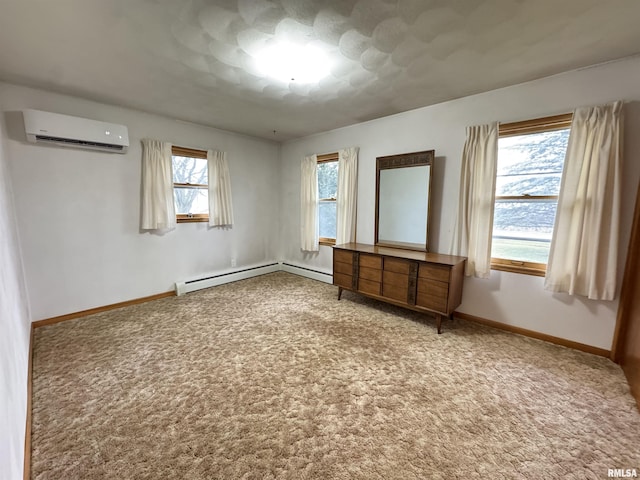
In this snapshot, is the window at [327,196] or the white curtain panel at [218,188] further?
the window at [327,196]

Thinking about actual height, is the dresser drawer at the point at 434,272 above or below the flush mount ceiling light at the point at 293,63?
below

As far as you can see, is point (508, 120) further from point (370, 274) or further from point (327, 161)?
point (327, 161)

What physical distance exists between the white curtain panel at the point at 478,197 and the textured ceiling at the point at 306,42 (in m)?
0.52

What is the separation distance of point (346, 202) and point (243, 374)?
9.15ft

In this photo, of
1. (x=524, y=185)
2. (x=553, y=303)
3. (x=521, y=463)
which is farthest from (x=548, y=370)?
(x=524, y=185)

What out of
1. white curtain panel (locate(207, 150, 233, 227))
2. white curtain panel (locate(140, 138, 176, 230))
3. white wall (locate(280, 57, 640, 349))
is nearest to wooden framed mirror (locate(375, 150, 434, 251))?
white wall (locate(280, 57, 640, 349))

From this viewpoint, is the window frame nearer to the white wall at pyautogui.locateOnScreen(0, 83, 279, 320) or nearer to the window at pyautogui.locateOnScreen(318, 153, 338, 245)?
the window at pyautogui.locateOnScreen(318, 153, 338, 245)

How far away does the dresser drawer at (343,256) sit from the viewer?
3.46m

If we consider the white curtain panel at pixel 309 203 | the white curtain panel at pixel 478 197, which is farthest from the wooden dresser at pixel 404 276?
the white curtain panel at pixel 309 203

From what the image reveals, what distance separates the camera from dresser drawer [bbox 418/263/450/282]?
2660mm

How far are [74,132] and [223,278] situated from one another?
2.56m

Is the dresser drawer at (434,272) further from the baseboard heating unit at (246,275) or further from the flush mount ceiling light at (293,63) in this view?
the flush mount ceiling light at (293,63)

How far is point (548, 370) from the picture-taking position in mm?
2125

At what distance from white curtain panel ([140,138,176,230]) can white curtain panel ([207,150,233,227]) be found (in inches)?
24.2
